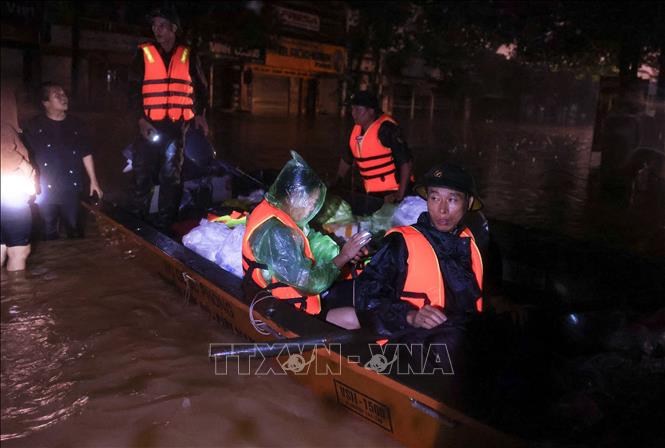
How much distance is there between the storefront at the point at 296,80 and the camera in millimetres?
24141

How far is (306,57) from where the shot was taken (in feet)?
83.5

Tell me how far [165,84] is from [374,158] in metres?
2.14

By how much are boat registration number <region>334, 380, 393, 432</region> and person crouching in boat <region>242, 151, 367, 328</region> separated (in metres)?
0.53

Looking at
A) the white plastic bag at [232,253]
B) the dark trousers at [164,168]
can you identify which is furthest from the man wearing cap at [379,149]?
the white plastic bag at [232,253]

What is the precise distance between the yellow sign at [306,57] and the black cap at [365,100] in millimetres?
18516

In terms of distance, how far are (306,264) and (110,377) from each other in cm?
143

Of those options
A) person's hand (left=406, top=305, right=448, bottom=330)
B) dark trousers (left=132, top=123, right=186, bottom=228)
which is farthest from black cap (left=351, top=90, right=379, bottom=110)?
person's hand (left=406, top=305, right=448, bottom=330)

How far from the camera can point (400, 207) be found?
188 inches

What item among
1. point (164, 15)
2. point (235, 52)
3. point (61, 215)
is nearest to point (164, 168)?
point (164, 15)

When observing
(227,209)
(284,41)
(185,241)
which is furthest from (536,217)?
(284,41)

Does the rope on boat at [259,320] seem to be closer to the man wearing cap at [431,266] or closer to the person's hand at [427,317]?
the man wearing cap at [431,266]

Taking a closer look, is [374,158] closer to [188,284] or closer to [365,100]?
[365,100]

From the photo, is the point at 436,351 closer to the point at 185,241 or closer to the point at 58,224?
the point at 185,241

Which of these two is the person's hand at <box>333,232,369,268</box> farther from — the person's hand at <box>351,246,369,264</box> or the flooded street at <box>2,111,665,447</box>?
the flooded street at <box>2,111,665,447</box>
